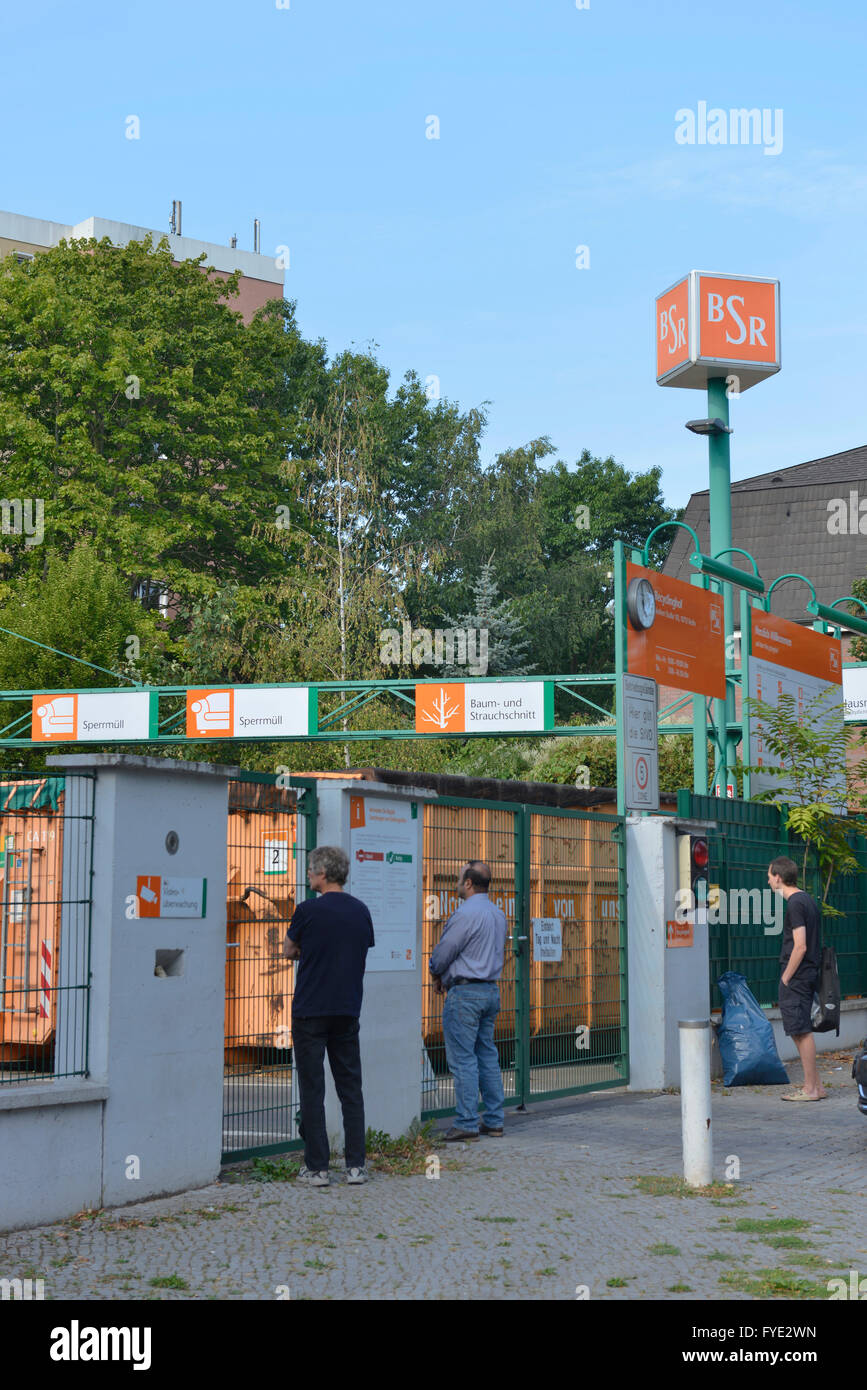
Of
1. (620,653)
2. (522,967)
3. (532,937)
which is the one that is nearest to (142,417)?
(620,653)

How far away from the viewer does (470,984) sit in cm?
989

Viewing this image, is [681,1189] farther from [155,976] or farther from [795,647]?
[795,647]

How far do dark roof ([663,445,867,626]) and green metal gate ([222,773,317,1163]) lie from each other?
116ft

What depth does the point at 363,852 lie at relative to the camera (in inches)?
369

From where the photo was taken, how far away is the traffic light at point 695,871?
13359 millimetres

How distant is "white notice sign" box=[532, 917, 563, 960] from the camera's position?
11.6 meters

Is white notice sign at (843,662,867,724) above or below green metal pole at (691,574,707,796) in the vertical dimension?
above

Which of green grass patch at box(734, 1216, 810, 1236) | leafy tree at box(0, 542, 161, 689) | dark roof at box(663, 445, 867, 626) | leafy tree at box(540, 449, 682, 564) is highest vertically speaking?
leafy tree at box(540, 449, 682, 564)

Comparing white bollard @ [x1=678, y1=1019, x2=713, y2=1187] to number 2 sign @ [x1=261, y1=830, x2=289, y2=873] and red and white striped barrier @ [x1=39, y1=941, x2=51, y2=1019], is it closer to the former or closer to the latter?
number 2 sign @ [x1=261, y1=830, x2=289, y2=873]

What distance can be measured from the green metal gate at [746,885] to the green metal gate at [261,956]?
5.37 m

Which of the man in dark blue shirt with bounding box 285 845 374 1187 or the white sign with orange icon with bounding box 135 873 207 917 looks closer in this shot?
the white sign with orange icon with bounding box 135 873 207 917

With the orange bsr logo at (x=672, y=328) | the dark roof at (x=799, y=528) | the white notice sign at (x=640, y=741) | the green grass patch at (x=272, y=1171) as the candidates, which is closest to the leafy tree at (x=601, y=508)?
the dark roof at (x=799, y=528)

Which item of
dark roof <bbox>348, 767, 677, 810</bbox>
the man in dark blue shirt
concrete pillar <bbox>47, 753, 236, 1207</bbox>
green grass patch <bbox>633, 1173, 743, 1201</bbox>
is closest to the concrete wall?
concrete pillar <bbox>47, 753, 236, 1207</bbox>

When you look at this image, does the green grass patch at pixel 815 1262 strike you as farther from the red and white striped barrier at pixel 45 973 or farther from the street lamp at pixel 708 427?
the street lamp at pixel 708 427
